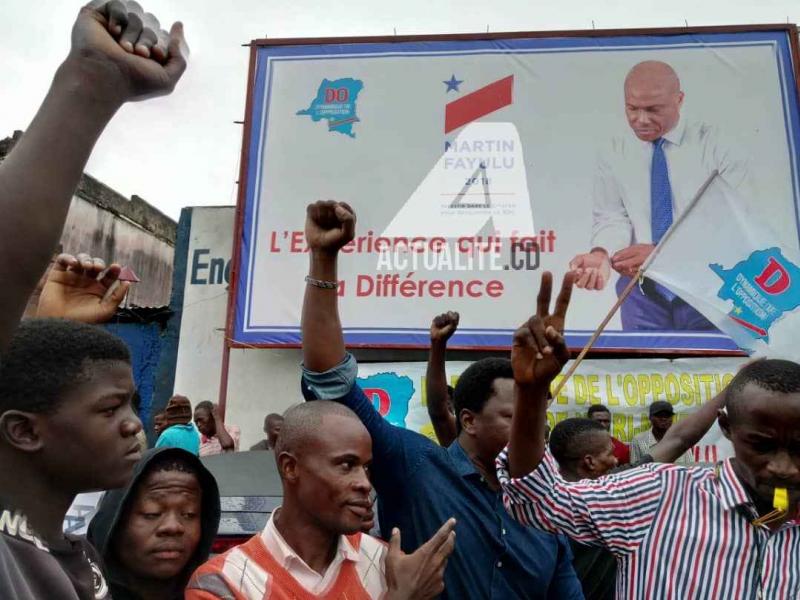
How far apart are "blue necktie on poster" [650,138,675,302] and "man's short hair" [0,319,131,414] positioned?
7.70m

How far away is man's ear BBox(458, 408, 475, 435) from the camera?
2.45 metres

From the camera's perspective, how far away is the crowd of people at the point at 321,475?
94cm

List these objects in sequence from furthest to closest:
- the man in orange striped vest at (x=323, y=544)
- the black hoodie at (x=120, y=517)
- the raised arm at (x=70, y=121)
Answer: the black hoodie at (x=120, y=517)
the man in orange striped vest at (x=323, y=544)
the raised arm at (x=70, y=121)

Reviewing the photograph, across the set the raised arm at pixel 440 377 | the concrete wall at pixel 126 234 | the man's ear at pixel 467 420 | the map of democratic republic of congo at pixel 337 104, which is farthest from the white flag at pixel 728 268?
the concrete wall at pixel 126 234

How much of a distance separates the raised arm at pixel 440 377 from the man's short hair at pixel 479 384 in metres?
0.35

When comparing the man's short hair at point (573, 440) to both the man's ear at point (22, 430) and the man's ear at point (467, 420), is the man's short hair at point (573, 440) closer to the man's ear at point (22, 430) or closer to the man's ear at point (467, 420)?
the man's ear at point (467, 420)

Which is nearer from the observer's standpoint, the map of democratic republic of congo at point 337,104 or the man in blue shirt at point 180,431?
the man in blue shirt at point 180,431

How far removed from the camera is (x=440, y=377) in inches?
123

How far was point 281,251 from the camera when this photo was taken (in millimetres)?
8906

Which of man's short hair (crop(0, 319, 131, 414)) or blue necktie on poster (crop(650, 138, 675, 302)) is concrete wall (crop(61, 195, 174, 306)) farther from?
man's short hair (crop(0, 319, 131, 414))

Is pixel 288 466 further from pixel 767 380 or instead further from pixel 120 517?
pixel 767 380

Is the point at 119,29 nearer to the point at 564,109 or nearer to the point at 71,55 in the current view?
the point at 71,55

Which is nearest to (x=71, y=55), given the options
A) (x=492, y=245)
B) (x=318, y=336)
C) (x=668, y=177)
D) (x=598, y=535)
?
(x=318, y=336)

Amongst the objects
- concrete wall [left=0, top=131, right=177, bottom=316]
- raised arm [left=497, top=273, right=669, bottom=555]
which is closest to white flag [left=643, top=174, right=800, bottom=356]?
raised arm [left=497, top=273, right=669, bottom=555]
